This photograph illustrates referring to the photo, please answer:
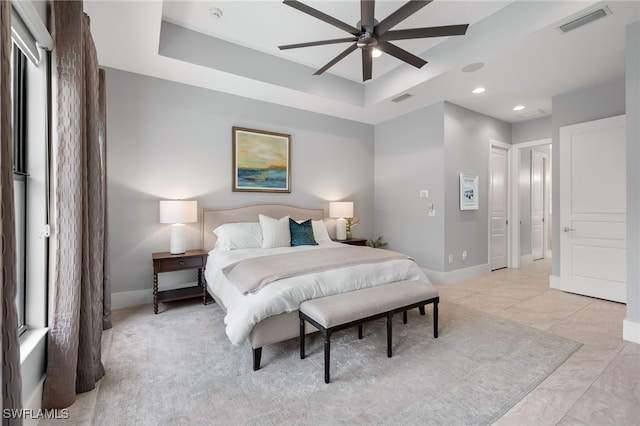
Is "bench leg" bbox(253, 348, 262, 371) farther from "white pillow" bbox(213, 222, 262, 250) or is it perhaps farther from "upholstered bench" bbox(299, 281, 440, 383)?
"white pillow" bbox(213, 222, 262, 250)

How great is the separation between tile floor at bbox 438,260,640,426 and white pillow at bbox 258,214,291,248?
2.26 metres

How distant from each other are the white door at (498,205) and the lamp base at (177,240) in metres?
5.06

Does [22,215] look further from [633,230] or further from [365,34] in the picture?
[633,230]

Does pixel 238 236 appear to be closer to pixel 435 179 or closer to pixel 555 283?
pixel 435 179

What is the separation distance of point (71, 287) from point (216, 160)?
2614mm

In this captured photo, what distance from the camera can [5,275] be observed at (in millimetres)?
1024

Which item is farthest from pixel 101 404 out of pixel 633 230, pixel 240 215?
pixel 633 230

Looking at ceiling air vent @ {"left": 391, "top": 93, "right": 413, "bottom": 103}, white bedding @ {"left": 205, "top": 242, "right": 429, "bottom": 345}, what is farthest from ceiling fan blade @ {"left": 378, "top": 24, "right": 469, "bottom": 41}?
white bedding @ {"left": 205, "top": 242, "right": 429, "bottom": 345}

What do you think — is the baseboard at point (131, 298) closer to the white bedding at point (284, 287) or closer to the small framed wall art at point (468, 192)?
the white bedding at point (284, 287)

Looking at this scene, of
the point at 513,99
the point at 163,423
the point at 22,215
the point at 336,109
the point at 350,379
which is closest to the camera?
the point at 163,423

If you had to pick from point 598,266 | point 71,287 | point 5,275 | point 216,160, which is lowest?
point 598,266

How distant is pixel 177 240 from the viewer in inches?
136

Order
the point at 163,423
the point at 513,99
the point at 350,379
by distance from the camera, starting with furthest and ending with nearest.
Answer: the point at 513,99 → the point at 350,379 → the point at 163,423

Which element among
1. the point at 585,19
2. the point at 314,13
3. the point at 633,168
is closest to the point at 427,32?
Answer: the point at 314,13
